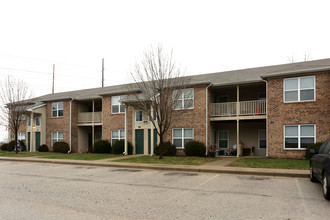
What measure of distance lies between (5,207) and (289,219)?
250 inches

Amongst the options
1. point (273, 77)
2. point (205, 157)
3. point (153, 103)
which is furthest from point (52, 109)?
point (273, 77)

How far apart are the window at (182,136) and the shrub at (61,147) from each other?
11477mm

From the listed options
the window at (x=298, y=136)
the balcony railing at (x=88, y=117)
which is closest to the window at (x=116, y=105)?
→ the balcony railing at (x=88, y=117)

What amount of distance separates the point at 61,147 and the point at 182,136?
12543 mm

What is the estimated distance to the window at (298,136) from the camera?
55.3 ft

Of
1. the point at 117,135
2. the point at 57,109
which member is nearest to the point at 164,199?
the point at 117,135

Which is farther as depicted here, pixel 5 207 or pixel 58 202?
pixel 58 202

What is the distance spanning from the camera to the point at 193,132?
808 inches

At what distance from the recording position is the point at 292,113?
17.3 meters

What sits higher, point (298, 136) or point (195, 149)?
point (298, 136)

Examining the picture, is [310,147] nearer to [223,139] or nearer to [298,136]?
[298,136]

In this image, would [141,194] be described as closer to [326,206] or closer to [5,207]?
[5,207]

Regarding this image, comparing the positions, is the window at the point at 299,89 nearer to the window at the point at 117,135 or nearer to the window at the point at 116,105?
the window at the point at 116,105

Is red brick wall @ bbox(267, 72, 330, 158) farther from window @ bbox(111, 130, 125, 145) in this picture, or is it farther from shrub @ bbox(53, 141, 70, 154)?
shrub @ bbox(53, 141, 70, 154)
